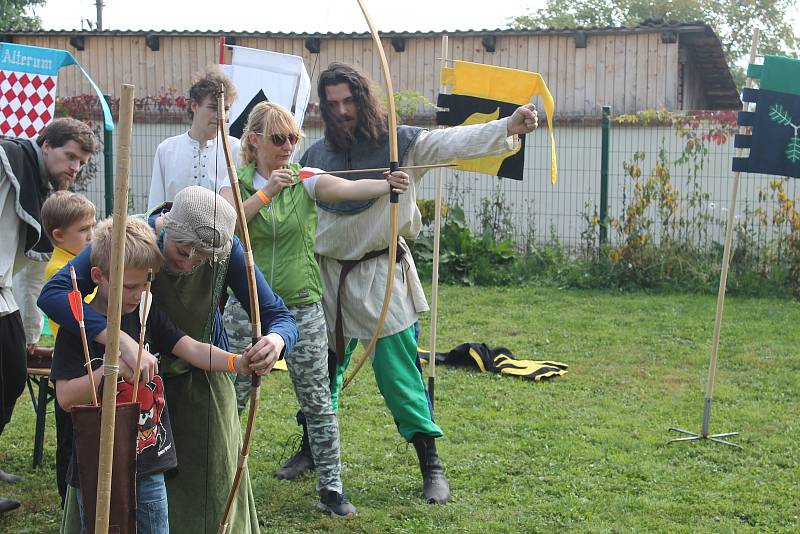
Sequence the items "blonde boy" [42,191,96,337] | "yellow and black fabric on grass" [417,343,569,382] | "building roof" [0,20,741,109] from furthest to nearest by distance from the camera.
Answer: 1. "building roof" [0,20,741,109]
2. "yellow and black fabric on grass" [417,343,569,382]
3. "blonde boy" [42,191,96,337]

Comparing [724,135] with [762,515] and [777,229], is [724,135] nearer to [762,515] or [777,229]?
[777,229]

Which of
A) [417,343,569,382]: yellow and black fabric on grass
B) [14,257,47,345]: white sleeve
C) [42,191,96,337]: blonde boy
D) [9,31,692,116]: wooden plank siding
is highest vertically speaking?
[9,31,692,116]: wooden plank siding

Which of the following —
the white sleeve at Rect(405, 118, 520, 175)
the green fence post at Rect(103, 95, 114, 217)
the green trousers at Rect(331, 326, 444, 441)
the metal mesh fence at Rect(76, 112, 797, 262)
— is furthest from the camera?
the green fence post at Rect(103, 95, 114, 217)

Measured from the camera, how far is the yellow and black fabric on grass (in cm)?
597

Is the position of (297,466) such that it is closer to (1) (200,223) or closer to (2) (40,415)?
(2) (40,415)

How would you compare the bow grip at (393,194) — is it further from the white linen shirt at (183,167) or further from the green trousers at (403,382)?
the white linen shirt at (183,167)

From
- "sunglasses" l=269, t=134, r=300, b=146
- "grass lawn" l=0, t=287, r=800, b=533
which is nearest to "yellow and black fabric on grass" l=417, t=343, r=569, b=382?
"grass lawn" l=0, t=287, r=800, b=533

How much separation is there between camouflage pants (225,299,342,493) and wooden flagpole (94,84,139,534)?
5.07 ft

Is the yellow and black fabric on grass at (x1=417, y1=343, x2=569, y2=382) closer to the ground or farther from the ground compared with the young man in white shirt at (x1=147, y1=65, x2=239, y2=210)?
closer to the ground

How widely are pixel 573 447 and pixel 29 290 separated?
8.18ft

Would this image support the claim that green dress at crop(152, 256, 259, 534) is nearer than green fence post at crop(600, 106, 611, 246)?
Yes

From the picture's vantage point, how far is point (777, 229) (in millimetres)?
8672

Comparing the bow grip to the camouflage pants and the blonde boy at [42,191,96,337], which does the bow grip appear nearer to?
the camouflage pants

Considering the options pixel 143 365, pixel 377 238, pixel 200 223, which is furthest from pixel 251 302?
pixel 377 238
